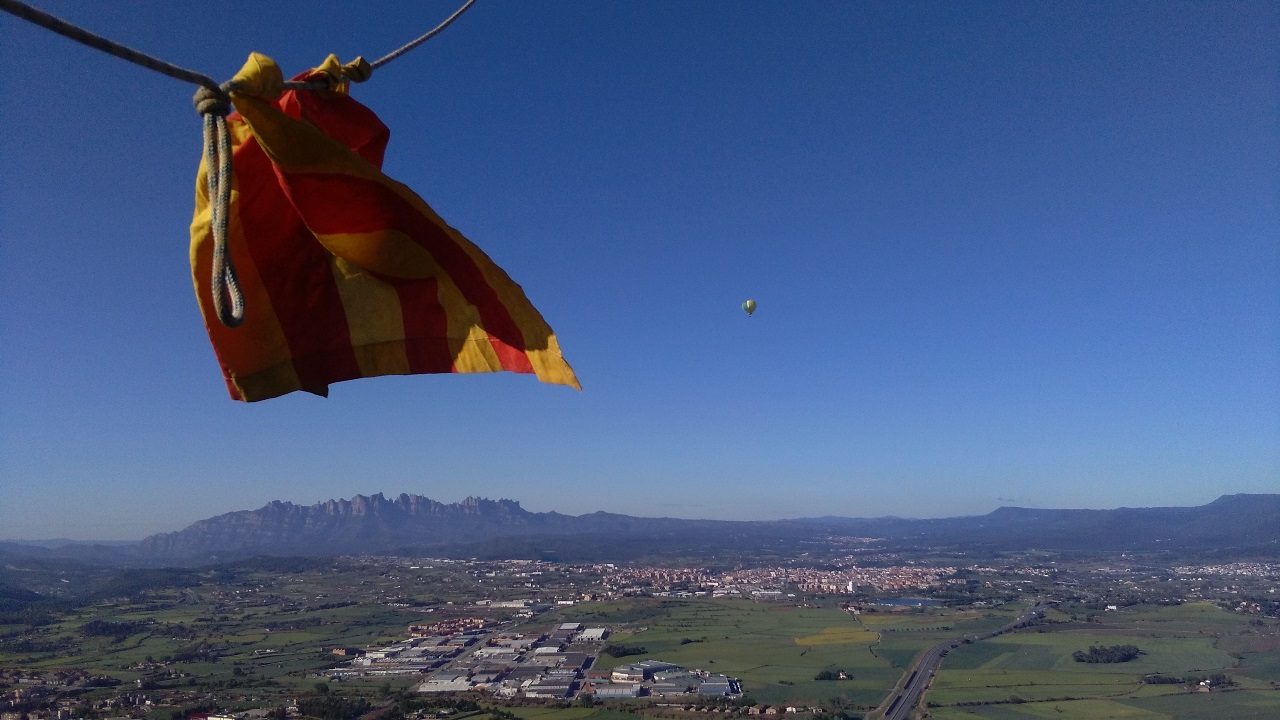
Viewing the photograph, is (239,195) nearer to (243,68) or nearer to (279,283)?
(279,283)

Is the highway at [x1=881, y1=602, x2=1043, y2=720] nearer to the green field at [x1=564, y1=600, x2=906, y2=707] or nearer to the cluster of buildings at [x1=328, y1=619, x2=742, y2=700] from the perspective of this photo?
the green field at [x1=564, y1=600, x2=906, y2=707]

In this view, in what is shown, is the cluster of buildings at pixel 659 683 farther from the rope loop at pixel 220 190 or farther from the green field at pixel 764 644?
the rope loop at pixel 220 190

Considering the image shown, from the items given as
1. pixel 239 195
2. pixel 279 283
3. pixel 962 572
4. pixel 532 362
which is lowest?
pixel 962 572

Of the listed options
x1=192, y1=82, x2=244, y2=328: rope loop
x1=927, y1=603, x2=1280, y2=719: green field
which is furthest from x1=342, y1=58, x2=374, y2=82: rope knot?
x1=927, y1=603, x2=1280, y2=719: green field

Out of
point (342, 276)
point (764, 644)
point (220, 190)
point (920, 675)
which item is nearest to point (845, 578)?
point (764, 644)

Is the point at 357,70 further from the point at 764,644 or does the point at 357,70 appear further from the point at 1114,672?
the point at 764,644

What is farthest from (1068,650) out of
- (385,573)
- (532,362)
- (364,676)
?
(385,573)

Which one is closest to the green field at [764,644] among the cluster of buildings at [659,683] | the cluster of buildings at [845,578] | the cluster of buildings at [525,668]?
the cluster of buildings at [659,683]
